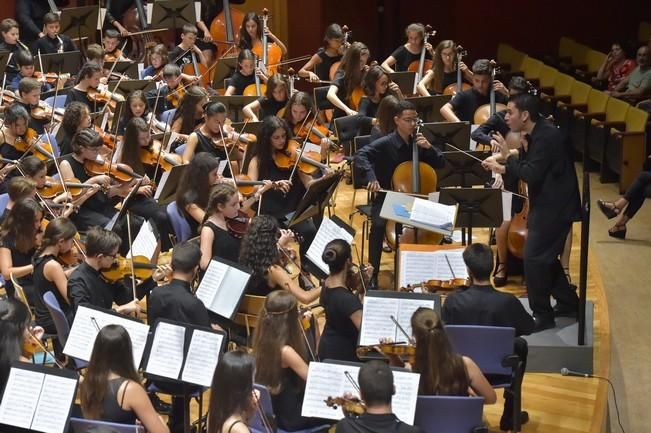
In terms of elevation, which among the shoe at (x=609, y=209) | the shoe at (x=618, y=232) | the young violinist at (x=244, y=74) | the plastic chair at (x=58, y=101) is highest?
the young violinist at (x=244, y=74)

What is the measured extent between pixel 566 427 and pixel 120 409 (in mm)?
2428

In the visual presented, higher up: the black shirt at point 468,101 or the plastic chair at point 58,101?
the black shirt at point 468,101

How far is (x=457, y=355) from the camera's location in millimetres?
4730

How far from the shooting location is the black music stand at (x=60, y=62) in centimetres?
1012

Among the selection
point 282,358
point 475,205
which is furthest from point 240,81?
point 282,358

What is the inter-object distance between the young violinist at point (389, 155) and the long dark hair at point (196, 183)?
98cm

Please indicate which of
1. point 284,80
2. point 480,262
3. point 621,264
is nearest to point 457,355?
point 480,262

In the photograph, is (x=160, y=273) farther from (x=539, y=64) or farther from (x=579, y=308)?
(x=539, y=64)

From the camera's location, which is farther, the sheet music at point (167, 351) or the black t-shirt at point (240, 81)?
the black t-shirt at point (240, 81)

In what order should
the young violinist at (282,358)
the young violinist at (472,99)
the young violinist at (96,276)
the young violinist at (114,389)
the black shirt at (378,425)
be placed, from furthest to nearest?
the young violinist at (472,99) → the young violinist at (96,276) → the young violinist at (282,358) → the young violinist at (114,389) → the black shirt at (378,425)

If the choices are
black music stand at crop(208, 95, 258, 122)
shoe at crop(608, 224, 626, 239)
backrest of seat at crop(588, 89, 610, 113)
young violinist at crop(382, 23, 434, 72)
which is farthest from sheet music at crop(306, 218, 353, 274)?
backrest of seat at crop(588, 89, 610, 113)

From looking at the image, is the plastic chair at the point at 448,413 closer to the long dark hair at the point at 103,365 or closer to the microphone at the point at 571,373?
the long dark hair at the point at 103,365

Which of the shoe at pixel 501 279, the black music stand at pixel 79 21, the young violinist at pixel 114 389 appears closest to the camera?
the young violinist at pixel 114 389

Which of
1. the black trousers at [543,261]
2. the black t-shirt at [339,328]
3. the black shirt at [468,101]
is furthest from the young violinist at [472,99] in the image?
the black t-shirt at [339,328]
